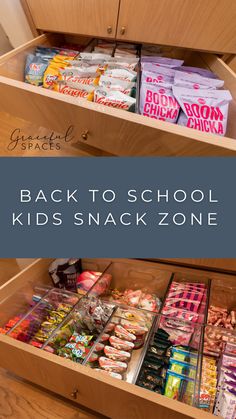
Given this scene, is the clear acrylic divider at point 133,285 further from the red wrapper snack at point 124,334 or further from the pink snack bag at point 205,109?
the pink snack bag at point 205,109

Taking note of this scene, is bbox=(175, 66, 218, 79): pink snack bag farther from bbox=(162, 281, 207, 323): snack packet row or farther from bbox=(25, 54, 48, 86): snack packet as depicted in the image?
bbox=(162, 281, 207, 323): snack packet row

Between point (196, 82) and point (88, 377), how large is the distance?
3.32 ft

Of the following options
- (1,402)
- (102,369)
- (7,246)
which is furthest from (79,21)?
(1,402)

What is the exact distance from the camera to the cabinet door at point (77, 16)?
0.99 m

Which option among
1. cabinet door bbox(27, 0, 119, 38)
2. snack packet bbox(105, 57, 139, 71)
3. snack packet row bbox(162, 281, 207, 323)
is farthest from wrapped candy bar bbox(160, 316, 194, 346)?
cabinet door bbox(27, 0, 119, 38)

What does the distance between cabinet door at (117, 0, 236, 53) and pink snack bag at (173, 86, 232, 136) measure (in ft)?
0.60

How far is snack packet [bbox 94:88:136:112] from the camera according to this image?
90 centimetres

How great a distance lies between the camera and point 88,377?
76cm

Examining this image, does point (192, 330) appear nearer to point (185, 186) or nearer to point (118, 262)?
point (118, 262)

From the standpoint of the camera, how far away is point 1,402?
1055mm

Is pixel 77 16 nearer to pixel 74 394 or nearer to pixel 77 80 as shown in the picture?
pixel 77 80

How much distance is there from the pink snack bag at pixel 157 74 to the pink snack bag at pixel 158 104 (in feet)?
0.17

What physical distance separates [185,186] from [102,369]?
0.66 meters

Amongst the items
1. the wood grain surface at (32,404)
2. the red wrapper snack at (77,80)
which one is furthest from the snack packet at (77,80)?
the wood grain surface at (32,404)
